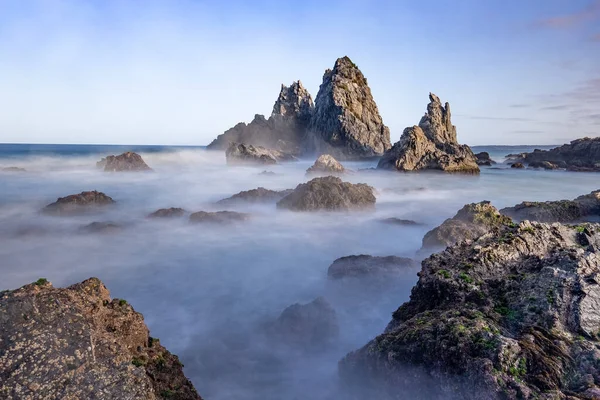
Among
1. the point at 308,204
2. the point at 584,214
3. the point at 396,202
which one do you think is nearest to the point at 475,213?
the point at 584,214

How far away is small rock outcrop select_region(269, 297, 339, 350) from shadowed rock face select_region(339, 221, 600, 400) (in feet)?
6.27

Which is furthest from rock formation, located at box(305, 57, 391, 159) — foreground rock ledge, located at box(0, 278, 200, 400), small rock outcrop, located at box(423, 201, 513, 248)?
foreground rock ledge, located at box(0, 278, 200, 400)

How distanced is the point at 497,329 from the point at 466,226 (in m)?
8.32

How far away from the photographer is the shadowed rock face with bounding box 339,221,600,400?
13.0 feet

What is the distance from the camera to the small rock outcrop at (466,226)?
39.6 feet

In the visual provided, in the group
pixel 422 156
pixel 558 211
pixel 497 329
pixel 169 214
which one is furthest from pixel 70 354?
pixel 422 156

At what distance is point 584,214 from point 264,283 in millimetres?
12867

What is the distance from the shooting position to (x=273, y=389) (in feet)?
22.5

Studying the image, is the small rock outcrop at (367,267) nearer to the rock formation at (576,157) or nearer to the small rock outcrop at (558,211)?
the small rock outcrop at (558,211)

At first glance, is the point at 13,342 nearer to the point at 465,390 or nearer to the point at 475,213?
the point at 465,390

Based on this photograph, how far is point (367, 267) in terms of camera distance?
1069cm

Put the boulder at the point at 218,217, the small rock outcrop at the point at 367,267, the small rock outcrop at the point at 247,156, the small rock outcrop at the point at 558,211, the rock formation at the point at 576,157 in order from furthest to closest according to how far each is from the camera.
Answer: the small rock outcrop at the point at 247,156 → the rock formation at the point at 576,157 → the boulder at the point at 218,217 → the small rock outcrop at the point at 558,211 → the small rock outcrop at the point at 367,267

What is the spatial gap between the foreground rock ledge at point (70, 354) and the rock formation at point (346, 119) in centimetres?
6619

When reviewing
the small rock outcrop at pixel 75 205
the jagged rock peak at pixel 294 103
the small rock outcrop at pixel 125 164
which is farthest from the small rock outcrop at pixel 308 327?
the jagged rock peak at pixel 294 103
